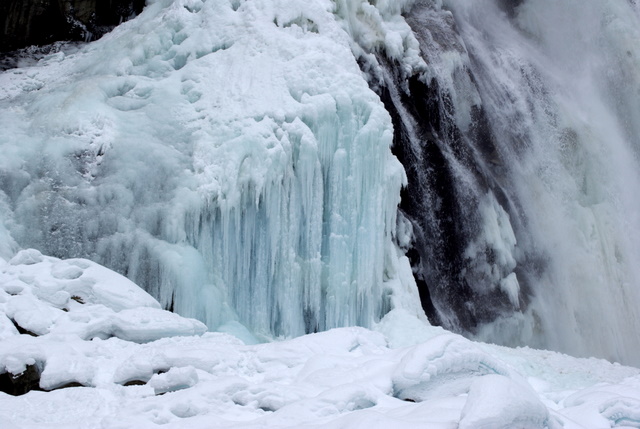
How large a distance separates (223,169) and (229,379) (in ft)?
11.9

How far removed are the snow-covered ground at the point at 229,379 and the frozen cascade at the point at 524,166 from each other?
18.3 ft

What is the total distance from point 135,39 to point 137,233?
120 inches

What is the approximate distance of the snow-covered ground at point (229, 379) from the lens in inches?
141

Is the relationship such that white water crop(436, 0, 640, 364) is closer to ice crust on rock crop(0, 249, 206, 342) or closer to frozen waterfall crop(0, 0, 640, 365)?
frozen waterfall crop(0, 0, 640, 365)

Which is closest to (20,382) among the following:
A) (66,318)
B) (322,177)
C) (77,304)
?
(66,318)

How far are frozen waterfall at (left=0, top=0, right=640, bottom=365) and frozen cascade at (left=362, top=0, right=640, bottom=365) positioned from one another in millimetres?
41

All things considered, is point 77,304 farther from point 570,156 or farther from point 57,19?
point 570,156

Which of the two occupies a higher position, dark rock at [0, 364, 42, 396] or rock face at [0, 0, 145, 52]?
dark rock at [0, 364, 42, 396]

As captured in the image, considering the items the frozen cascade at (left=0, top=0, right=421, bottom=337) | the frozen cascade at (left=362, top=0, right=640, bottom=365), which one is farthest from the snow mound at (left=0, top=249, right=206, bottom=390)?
the frozen cascade at (left=362, top=0, right=640, bottom=365)

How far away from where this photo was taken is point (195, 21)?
900cm

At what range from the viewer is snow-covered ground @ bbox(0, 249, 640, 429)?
358 centimetres

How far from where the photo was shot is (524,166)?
1262 cm

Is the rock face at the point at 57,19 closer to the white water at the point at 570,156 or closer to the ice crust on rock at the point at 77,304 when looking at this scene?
the ice crust on rock at the point at 77,304

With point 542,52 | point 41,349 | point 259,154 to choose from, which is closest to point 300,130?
point 259,154
